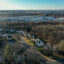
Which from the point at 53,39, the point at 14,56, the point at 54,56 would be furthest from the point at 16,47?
the point at 53,39

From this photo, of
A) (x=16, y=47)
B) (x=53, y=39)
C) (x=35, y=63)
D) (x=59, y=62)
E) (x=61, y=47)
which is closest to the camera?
(x=35, y=63)

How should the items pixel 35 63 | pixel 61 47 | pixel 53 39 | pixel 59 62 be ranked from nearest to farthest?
pixel 35 63
pixel 59 62
pixel 61 47
pixel 53 39

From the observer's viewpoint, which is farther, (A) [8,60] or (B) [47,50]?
(B) [47,50]

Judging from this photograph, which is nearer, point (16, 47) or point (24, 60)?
point (24, 60)

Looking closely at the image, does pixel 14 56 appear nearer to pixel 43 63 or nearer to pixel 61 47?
pixel 43 63

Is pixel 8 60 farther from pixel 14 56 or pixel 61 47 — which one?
pixel 61 47

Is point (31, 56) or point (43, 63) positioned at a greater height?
point (31, 56)

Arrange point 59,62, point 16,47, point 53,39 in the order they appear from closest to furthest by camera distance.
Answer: point 59,62
point 16,47
point 53,39

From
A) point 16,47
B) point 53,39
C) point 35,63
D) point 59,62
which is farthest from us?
point 53,39

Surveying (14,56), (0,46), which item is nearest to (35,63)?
(14,56)
